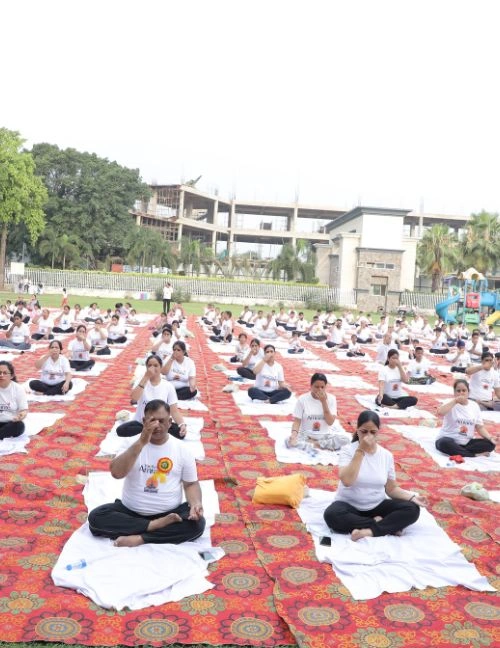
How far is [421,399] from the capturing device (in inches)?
438

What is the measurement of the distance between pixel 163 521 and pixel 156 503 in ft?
0.46

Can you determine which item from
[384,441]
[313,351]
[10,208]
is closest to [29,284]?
[10,208]

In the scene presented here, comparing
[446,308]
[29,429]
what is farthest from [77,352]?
[446,308]

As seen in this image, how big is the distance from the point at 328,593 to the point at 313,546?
0.70m

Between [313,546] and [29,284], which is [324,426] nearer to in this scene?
[313,546]

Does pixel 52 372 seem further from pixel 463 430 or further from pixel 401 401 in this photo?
pixel 463 430

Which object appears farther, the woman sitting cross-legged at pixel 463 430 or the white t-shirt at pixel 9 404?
the woman sitting cross-legged at pixel 463 430

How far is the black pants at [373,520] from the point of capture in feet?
16.2

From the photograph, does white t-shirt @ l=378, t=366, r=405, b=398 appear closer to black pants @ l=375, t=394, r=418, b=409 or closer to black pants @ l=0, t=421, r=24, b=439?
black pants @ l=375, t=394, r=418, b=409

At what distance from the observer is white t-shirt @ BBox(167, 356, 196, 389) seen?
9523mm

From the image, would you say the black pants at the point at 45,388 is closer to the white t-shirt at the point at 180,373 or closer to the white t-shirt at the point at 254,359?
the white t-shirt at the point at 180,373

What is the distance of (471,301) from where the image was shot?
102 feet

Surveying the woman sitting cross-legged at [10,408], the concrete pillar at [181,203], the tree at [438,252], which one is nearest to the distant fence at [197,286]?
the tree at [438,252]

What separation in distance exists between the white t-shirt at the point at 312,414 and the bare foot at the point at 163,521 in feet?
9.25
